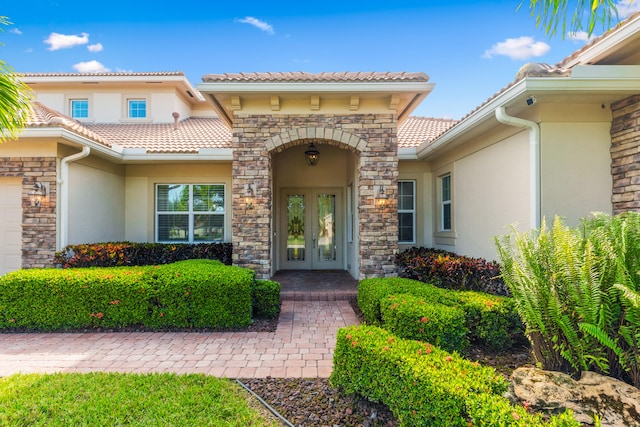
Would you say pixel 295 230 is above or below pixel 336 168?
below

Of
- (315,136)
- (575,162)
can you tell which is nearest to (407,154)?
(315,136)

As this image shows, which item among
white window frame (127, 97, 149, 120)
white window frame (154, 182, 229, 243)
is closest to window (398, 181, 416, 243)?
white window frame (154, 182, 229, 243)

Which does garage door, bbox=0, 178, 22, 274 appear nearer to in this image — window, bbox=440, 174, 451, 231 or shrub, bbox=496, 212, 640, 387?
shrub, bbox=496, 212, 640, 387

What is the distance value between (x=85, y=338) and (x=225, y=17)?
9393mm

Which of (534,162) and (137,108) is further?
(137,108)

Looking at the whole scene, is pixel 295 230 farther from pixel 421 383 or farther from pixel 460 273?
pixel 421 383

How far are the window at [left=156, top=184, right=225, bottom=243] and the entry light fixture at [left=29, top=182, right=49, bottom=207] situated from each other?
2788mm

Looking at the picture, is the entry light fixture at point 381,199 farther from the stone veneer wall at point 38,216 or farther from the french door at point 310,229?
the stone veneer wall at point 38,216

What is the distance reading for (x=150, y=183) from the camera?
950 centimetres

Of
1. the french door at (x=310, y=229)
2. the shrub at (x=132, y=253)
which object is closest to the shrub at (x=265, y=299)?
the shrub at (x=132, y=253)

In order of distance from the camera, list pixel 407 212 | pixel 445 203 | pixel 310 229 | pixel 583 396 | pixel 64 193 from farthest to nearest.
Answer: pixel 310 229 < pixel 407 212 < pixel 445 203 < pixel 64 193 < pixel 583 396

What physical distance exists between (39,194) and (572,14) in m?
8.91

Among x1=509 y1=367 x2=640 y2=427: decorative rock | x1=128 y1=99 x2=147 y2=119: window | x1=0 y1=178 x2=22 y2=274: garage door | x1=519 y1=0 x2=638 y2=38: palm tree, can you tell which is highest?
x1=128 y1=99 x2=147 y2=119: window

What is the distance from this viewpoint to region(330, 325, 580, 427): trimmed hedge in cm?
210
